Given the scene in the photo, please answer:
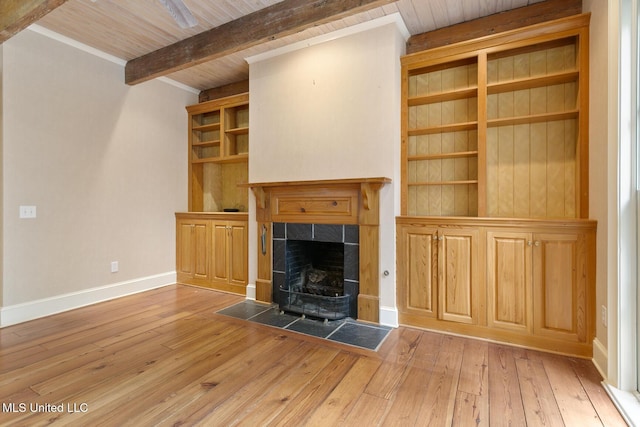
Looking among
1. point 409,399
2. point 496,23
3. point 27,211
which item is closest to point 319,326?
point 409,399

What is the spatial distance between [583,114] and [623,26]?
694mm

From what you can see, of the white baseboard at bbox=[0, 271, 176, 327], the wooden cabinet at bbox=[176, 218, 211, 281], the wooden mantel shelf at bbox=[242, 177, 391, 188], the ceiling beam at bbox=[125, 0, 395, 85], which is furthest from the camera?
the wooden cabinet at bbox=[176, 218, 211, 281]

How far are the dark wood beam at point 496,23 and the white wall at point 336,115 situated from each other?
→ 248 millimetres

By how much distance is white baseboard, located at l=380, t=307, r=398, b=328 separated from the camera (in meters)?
2.90

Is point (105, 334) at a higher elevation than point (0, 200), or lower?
lower

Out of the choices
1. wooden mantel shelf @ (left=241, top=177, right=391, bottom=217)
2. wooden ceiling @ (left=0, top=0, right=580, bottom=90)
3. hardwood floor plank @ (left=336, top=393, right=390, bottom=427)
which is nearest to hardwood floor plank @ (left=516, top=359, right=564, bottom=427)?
hardwood floor plank @ (left=336, top=393, right=390, bottom=427)

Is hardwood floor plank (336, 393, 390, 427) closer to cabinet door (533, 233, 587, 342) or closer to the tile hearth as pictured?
the tile hearth

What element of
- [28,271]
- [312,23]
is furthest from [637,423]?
[28,271]

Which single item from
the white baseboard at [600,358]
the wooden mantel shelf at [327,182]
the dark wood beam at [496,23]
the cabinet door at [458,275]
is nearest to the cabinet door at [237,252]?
the wooden mantel shelf at [327,182]

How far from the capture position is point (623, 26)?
1.86m

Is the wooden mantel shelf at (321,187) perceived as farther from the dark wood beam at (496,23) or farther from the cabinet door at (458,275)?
the dark wood beam at (496,23)

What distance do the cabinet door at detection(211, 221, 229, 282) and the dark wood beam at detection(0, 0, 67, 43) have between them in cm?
252

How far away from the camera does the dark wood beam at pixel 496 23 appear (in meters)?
Result: 2.65

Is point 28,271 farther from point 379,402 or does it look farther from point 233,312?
point 379,402
